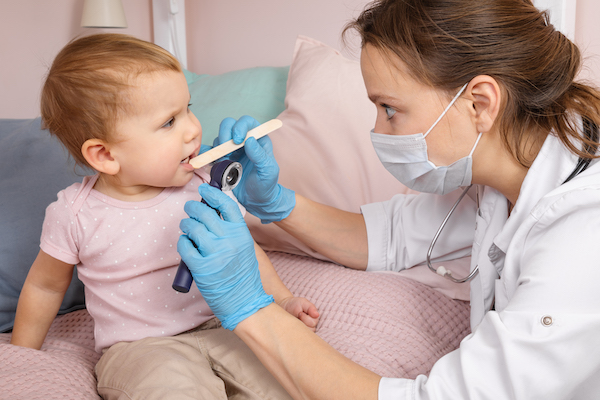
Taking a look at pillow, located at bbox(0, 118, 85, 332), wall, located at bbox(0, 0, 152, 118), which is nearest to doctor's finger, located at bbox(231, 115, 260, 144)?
pillow, located at bbox(0, 118, 85, 332)

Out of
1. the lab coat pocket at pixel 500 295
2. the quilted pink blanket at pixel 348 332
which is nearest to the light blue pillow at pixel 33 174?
the quilted pink blanket at pixel 348 332

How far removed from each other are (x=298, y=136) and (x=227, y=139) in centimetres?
48

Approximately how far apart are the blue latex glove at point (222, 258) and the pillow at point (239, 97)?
899 mm

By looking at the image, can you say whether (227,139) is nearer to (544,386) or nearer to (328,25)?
(544,386)

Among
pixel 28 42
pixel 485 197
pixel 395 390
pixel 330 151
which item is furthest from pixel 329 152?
pixel 28 42

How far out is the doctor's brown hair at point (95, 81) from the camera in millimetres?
939

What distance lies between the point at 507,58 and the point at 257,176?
59 centimetres

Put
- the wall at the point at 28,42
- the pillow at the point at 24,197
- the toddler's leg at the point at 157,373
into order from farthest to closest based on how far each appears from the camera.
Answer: the wall at the point at 28,42 → the pillow at the point at 24,197 → the toddler's leg at the point at 157,373

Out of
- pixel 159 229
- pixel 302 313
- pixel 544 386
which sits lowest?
pixel 302 313

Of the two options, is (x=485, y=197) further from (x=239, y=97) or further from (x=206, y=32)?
(x=206, y=32)

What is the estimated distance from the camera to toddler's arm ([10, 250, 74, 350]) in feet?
3.47

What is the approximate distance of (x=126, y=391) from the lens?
0.88 m

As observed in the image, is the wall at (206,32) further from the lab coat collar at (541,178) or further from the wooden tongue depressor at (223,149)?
the lab coat collar at (541,178)

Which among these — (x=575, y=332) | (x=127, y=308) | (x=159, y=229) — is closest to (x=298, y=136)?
(x=159, y=229)
